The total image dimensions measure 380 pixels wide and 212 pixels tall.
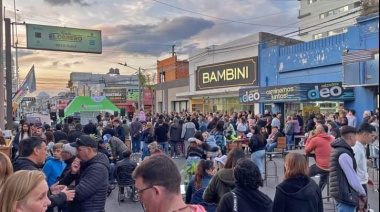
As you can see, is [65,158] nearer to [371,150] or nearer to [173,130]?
[371,150]

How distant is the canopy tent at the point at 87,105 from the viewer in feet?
65.9

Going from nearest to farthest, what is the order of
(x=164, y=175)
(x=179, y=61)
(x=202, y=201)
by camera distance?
1. (x=164, y=175)
2. (x=202, y=201)
3. (x=179, y=61)

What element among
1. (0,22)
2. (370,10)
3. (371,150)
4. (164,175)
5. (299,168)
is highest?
(370,10)

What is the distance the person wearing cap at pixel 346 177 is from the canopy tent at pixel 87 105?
17.0 meters

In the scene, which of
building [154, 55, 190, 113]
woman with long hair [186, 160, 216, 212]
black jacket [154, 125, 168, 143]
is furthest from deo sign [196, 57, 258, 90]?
woman with long hair [186, 160, 216, 212]

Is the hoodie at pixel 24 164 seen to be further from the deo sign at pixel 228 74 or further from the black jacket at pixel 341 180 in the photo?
the deo sign at pixel 228 74

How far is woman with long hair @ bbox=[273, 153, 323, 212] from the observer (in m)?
3.90

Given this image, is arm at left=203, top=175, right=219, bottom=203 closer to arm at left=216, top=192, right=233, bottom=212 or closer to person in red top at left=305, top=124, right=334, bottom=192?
arm at left=216, top=192, right=233, bottom=212

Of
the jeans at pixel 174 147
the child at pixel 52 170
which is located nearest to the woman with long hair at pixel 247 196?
the child at pixel 52 170

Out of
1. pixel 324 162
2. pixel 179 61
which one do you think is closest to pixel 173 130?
pixel 324 162

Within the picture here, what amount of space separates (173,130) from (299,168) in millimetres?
11703

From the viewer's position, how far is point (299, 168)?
403 centimetres

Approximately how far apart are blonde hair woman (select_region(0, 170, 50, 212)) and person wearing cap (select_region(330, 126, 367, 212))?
12.7 ft

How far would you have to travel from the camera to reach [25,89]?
1656 centimetres
